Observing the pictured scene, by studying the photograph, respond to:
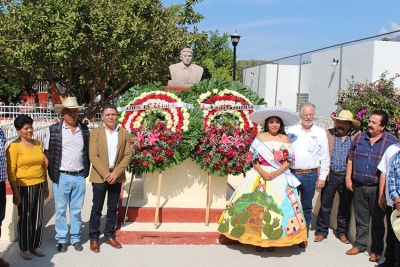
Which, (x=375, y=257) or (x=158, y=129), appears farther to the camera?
(x=158, y=129)

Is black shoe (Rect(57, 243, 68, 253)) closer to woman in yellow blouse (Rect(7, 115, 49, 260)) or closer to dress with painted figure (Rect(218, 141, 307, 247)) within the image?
woman in yellow blouse (Rect(7, 115, 49, 260))

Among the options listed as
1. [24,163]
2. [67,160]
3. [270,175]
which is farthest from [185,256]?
[24,163]

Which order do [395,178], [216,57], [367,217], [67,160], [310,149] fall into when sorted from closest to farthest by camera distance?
[395,178] < [67,160] < [367,217] < [310,149] < [216,57]

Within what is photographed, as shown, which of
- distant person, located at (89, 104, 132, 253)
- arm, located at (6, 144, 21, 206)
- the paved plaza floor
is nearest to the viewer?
arm, located at (6, 144, 21, 206)

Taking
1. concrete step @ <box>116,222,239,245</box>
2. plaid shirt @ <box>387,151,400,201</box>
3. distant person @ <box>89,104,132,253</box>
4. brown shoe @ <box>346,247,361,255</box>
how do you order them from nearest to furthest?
plaid shirt @ <box>387,151,400,201</box> → distant person @ <box>89,104,132,253</box> → brown shoe @ <box>346,247,361,255</box> → concrete step @ <box>116,222,239,245</box>

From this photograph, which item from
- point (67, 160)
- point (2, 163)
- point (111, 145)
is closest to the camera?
point (2, 163)

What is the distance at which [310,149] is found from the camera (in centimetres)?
534

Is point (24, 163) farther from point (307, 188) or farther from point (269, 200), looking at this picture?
point (307, 188)

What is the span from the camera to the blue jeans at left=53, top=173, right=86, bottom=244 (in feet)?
15.8

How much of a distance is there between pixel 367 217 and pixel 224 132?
207cm

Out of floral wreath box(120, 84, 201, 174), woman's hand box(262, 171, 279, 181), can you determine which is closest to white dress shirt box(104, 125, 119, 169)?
floral wreath box(120, 84, 201, 174)

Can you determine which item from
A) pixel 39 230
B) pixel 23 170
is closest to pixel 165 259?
pixel 39 230

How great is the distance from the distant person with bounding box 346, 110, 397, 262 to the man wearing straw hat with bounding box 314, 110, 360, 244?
0.26 metres

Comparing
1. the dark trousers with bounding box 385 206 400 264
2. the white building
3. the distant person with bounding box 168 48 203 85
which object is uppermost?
the white building
